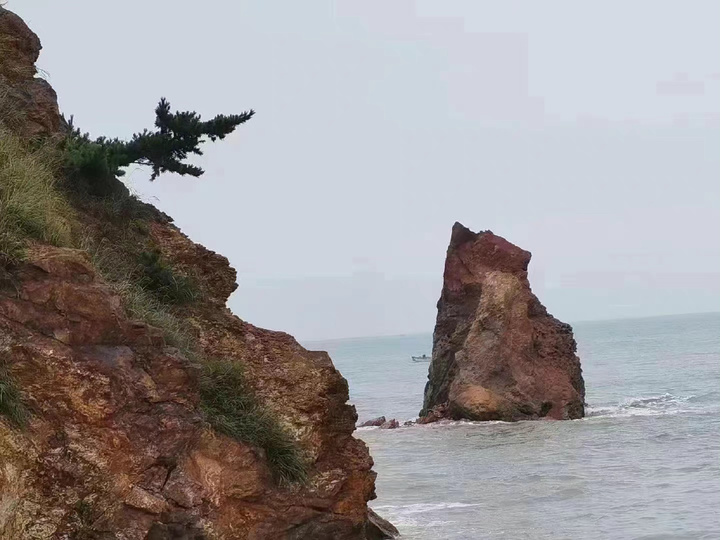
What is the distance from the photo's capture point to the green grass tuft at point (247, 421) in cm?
784

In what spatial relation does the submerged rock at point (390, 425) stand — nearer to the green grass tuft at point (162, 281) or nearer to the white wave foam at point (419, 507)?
the white wave foam at point (419, 507)

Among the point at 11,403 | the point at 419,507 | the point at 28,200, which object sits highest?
the point at 28,200

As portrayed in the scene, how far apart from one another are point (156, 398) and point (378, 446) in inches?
837

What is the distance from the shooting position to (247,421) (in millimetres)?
7984

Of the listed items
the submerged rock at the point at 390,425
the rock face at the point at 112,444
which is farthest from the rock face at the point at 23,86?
the submerged rock at the point at 390,425

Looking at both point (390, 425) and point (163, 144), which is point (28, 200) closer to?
point (163, 144)

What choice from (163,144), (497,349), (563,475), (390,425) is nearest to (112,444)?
(163,144)

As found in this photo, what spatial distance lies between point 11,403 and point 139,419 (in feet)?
3.22

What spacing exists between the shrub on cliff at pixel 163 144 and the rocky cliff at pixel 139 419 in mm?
629

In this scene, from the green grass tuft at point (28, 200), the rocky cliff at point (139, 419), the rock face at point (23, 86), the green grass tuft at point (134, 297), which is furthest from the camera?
the rock face at point (23, 86)

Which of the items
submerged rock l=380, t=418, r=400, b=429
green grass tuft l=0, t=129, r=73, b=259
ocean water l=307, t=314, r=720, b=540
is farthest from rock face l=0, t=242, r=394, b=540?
submerged rock l=380, t=418, r=400, b=429

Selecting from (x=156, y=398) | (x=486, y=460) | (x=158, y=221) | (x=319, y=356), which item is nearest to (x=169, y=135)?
(x=158, y=221)

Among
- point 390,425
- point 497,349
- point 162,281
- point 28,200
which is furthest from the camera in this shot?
point 390,425

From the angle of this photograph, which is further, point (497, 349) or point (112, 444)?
point (497, 349)
